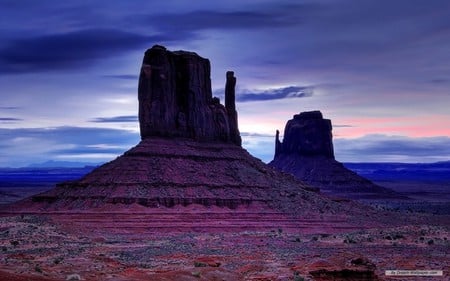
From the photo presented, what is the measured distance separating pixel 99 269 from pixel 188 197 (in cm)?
5103

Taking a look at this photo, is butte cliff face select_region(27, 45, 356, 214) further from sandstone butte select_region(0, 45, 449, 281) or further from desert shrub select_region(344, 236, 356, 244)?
desert shrub select_region(344, 236, 356, 244)

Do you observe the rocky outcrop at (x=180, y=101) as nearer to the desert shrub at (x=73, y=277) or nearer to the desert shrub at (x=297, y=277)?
the desert shrub at (x=297, y=277)

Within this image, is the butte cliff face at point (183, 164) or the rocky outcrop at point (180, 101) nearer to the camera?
the butte cliff face at point (183, 164)

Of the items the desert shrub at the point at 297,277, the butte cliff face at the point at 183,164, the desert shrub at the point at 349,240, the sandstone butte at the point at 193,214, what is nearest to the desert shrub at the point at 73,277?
the sandstone butte at the point at 193,214

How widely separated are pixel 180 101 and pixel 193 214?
21160 mm

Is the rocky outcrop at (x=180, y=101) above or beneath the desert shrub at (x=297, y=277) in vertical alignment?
above

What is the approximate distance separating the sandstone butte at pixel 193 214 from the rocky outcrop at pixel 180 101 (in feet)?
0.46

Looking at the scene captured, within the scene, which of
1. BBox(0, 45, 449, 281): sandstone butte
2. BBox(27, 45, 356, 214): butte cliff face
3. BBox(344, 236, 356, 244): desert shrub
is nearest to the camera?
BBox(0, 45, 449, 281): sandstone butte

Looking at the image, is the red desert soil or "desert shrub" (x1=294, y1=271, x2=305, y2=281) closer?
"desert shrub" (x1=294, y1=271, x2=305, y2=281)

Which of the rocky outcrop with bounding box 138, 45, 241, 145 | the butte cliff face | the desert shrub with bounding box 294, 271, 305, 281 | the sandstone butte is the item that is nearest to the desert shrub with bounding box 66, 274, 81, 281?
the sandstone butte

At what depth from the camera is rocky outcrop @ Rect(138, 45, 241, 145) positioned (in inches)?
4094

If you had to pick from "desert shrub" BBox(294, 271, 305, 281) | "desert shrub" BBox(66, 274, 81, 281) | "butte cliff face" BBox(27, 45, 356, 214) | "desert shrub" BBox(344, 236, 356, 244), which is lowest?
"desert shrub" BBox(344, 236, 356, 244)

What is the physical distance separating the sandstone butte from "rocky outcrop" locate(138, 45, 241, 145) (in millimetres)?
140

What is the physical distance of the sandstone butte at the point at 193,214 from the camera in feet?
185
